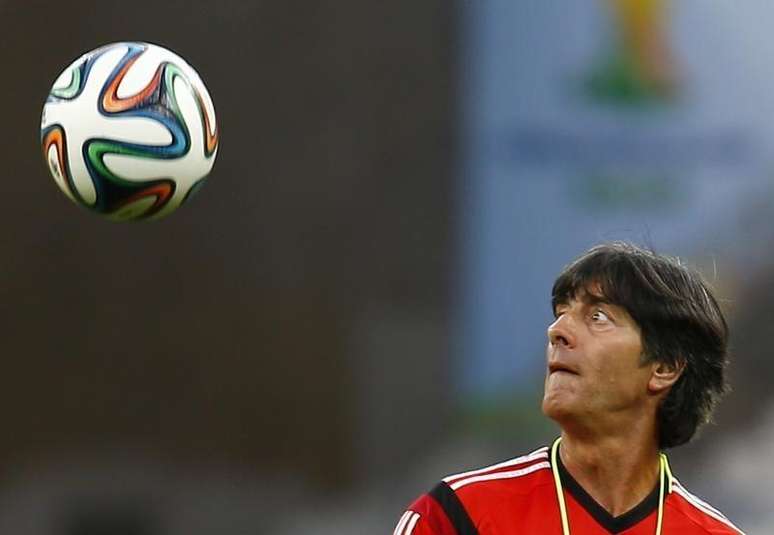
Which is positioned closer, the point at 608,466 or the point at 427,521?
the point at 427,521

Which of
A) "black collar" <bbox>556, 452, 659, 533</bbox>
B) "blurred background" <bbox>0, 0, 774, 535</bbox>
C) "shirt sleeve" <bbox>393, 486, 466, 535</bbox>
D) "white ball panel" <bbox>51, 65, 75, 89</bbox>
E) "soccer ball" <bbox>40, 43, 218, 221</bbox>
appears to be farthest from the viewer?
"blurred background" <bbox>0, 0, 774, 535</bbox>

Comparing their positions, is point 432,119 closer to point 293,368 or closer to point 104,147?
point 293,368

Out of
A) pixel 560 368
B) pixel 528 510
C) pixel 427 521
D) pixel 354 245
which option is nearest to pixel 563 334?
pixel 560 368

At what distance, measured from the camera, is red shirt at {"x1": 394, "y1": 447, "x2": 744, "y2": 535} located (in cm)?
382

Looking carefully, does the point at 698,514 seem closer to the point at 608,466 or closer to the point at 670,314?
the point at 608,466

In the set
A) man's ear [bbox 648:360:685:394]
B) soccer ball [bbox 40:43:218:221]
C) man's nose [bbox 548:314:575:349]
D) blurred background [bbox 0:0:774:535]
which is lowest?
blurred background [bbox 0:0:774:535]

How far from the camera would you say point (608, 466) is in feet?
13.0

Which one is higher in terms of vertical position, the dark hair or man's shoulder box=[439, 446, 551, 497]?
the dark hair

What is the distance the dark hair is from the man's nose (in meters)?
0.09

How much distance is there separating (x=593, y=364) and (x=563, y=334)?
10 cm

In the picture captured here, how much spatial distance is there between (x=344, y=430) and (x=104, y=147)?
583cm

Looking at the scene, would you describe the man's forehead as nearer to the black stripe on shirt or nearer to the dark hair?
the dark hair

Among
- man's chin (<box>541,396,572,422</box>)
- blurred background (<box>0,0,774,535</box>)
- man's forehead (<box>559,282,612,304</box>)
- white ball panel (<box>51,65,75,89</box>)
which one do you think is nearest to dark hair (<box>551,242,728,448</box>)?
man's forehead (<box>559,282,612,304</box>)

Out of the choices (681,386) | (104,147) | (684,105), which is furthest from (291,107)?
(681,386)
